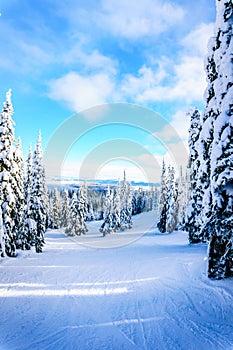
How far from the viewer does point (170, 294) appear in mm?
9438

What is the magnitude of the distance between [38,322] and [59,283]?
12.9 ft

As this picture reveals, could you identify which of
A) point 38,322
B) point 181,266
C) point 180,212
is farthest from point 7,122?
point 180,212

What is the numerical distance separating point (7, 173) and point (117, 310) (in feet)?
43.4

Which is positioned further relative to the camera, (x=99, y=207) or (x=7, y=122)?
(x=99, y=207)

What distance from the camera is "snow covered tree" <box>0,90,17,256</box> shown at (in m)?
17.4

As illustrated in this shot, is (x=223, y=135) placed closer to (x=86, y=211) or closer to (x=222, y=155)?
(x=222, y=155)

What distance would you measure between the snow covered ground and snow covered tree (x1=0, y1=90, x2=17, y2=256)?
5.31m

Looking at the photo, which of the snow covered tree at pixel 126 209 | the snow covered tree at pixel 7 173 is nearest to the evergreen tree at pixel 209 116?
the snow covered tree at pixel 7 173

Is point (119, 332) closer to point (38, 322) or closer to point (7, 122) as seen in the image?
point (38, 322)

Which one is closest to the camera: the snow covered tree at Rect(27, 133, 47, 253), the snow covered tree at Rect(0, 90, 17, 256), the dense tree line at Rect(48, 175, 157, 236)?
the snow covered tree at Rect(0, 90, 17, 256)

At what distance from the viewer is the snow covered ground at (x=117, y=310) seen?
634 cm

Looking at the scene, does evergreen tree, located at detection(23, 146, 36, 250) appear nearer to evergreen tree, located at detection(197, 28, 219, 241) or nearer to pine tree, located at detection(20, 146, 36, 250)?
pine tree, located at detection(20, 146, 36, 250)

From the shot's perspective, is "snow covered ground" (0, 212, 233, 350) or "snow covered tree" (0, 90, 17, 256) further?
"snow covered tree" (0, 90, 17, 256)

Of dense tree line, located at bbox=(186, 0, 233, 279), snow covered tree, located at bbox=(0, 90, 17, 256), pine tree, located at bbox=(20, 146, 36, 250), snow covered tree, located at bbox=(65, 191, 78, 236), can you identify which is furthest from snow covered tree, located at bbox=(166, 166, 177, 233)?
dense tree line, located at bbox=(186, 0, 233, 279)
